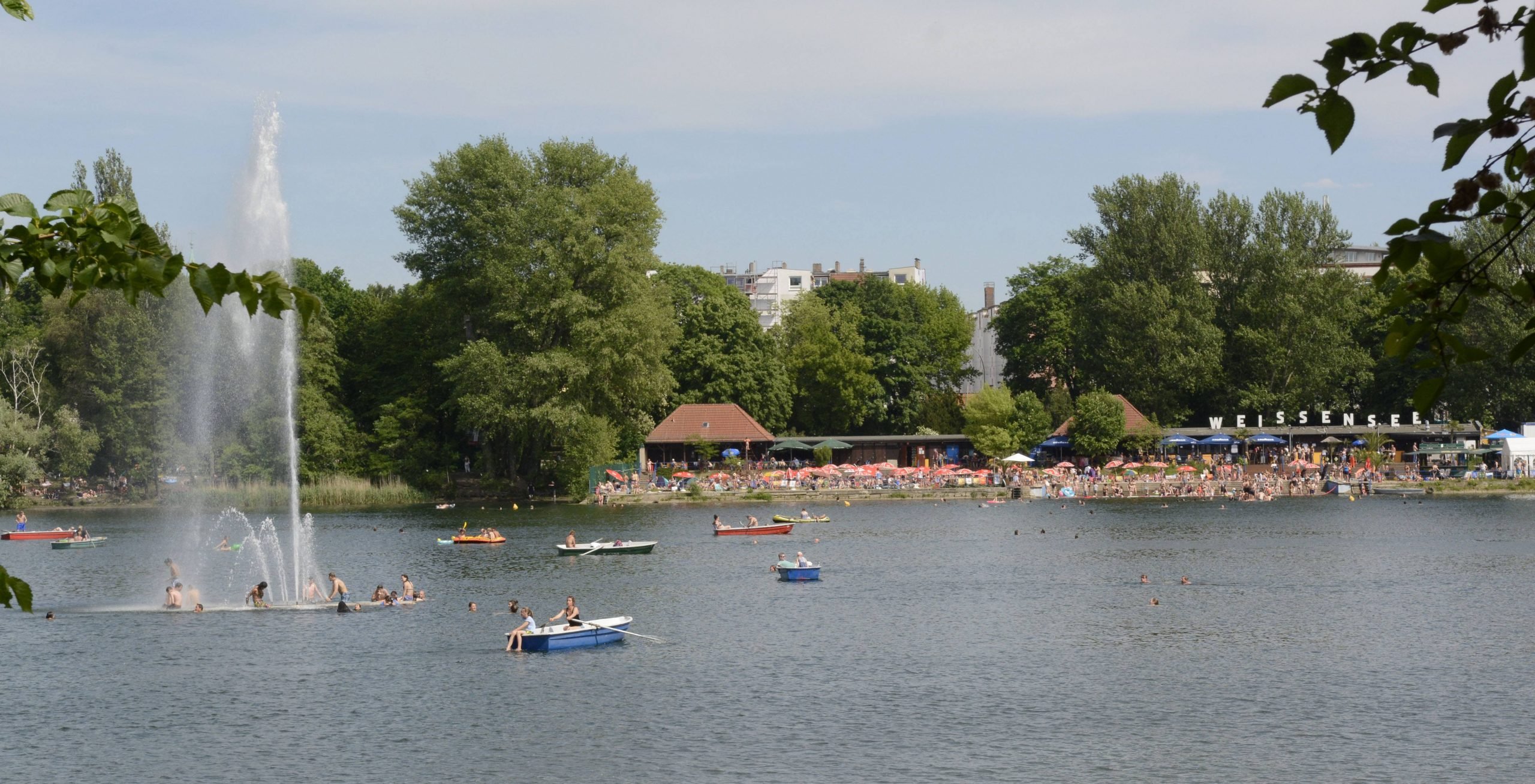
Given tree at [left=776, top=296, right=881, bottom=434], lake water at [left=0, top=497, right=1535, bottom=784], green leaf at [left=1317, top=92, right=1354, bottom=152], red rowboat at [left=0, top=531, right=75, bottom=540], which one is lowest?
lake water at [left=0, top=497, right=1535, bottom=784]

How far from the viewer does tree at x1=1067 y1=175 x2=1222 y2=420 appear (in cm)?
9681

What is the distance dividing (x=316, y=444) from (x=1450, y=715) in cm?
7477

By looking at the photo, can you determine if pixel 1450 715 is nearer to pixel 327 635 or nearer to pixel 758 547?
pixel 327 635

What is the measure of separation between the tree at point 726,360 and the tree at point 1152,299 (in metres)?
23.1

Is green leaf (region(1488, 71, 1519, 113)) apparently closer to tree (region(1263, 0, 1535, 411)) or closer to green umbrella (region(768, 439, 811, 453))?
tree (region(1263, 0, 1535, 411))

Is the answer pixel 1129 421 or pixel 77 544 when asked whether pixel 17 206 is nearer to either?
pixel 77 544

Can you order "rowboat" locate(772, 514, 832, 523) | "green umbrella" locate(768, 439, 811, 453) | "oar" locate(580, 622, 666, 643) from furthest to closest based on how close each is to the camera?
"green umbrella" locate(768, 439, 811, 453), "rowboat" locate(772, 514, 832, 523), "oar" locate(580, 622, 666, 643)

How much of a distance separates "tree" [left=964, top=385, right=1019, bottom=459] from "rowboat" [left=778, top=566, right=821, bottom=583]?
4713 cm

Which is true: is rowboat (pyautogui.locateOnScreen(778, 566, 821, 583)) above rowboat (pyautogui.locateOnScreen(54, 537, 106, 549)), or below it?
below

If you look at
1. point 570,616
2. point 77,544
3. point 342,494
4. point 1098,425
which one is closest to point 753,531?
point 570,616

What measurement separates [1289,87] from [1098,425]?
91.3 m

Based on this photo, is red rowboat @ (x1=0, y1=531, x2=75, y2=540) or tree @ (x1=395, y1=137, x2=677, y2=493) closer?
red rowboat @ (x1=0, y1=531, x2=75, y2=540)

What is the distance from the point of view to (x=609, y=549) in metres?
59.3

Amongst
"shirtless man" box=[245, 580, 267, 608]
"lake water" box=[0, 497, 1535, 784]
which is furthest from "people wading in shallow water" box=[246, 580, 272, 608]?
"lake water" box=[0, 497, 1535, 784]
